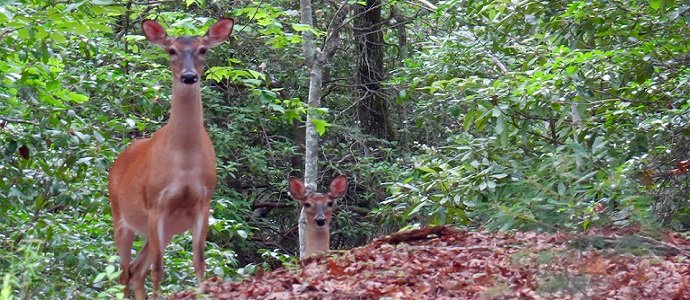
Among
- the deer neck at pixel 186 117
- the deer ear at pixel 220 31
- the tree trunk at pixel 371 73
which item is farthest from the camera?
the tree trunk at pixel 371 73

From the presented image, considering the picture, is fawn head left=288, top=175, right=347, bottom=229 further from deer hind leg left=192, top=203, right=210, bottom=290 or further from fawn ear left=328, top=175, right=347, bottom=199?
deer hind leg left=192, top=203, right=210, bottom=290

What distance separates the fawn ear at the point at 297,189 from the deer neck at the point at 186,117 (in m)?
3.78

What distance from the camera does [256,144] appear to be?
58.1ft

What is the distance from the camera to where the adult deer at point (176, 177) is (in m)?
7.82

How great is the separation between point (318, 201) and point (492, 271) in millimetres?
5211

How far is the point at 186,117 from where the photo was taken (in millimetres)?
8016

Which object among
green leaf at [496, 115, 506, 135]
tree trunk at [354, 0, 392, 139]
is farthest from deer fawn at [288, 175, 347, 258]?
tree trunk at [354, 0, 392, 139]

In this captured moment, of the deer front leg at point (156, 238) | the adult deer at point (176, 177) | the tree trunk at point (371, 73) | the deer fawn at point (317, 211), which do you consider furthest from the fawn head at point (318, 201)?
the tree trunk at point (371, 73)

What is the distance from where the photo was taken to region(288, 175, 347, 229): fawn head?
11.2 metres

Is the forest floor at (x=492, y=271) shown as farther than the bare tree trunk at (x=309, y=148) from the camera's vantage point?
No

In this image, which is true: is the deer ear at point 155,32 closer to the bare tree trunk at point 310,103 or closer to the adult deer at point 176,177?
the adult deer at point 176,177

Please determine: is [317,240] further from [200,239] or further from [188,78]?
[188,78]

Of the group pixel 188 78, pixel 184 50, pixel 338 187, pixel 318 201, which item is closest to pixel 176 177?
pixel 188 78

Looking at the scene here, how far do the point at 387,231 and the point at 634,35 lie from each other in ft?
23.5
